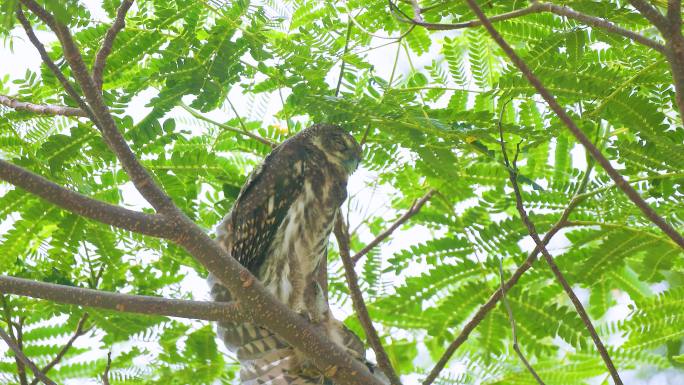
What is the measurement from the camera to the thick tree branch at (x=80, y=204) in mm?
2262

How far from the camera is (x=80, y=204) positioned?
231 cm

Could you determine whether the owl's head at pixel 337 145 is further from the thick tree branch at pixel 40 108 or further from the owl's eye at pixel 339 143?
the thick tree branch at pixel 40 108

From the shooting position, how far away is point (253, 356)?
3418 millimetres

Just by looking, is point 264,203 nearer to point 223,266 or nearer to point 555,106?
point 223,266

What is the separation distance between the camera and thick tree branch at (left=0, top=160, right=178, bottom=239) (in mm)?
2262

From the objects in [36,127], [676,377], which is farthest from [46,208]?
[676,377]

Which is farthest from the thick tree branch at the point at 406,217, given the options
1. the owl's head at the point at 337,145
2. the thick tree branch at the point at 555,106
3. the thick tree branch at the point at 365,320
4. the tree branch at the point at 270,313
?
the thick tree branch at the point at 555,106

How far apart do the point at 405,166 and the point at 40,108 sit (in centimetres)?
148

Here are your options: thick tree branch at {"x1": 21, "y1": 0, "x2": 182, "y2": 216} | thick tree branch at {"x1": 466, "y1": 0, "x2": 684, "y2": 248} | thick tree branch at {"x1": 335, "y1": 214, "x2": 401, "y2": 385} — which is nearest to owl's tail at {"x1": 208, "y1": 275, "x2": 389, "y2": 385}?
thick tree branch at {"x1": 335, "y1": 214, "x2": 401, "y2": 385}

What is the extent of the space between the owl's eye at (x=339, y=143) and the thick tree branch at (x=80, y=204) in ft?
3.73

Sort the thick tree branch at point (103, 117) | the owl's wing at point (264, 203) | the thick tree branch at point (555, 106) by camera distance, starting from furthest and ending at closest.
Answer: the owl's wing at point (264, 203) < the thick tree branch at point (103, 117) < the thick tree branch at point (555, 106)

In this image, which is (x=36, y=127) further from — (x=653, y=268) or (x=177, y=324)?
(x=653, y=268)

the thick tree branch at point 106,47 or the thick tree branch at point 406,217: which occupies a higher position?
the thick tree branch at point 106,47

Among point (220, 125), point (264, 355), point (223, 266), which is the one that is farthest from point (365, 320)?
point (220, 125)
